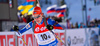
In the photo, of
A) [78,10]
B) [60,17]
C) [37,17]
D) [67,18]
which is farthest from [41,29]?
A: [78,10]

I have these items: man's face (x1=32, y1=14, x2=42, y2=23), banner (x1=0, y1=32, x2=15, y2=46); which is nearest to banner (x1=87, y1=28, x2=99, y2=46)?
man's face (x1=32, y1=14, x2=42, y2=23)

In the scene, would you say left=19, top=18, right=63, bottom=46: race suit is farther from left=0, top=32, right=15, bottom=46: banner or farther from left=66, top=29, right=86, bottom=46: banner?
left=66, top=29, right=86, bottom=46: banner

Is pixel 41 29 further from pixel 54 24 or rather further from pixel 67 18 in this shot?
pixel 67 18

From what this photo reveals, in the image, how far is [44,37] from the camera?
525 centimetres

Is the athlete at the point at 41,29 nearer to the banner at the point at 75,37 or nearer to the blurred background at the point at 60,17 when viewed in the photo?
the banner at the point at 75,37

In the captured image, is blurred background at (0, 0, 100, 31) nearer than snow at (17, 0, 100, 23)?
Yes

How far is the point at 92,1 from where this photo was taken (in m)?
18.5

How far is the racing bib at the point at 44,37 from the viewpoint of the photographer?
5.25 metres

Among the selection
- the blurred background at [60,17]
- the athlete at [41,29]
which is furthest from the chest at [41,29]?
the blurred background at [60,17]

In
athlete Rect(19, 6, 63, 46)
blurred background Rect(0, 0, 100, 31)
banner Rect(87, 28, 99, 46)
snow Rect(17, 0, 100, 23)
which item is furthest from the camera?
snow Rect(17, 0, 100, 23)

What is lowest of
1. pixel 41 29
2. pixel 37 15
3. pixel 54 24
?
pixel 41 29

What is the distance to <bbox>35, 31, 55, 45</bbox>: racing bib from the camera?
5254 mm

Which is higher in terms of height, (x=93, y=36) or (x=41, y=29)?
(x=41, y=29)

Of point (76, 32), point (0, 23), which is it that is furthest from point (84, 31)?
point (0, 23)
